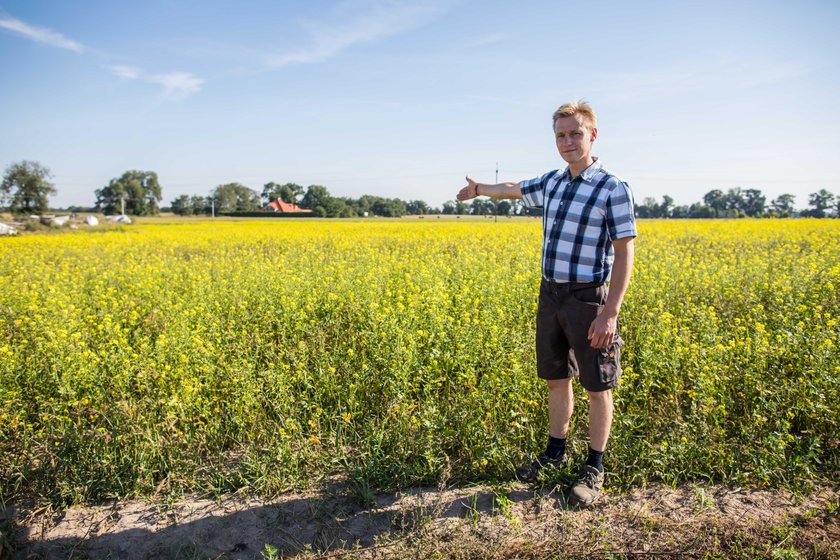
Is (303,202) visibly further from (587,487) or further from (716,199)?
(587,487)

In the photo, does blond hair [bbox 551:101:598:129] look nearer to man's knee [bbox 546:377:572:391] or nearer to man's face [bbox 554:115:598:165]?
man's face [bbox 554:115:598:165]

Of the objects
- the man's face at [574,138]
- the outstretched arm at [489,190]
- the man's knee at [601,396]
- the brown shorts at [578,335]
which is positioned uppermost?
the man's face at [574,138]

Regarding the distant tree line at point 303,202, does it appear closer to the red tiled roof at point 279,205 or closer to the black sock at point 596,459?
the red tiled roof at point 279,205

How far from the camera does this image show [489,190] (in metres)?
3.47

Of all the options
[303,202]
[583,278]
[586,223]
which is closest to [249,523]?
[583,278]

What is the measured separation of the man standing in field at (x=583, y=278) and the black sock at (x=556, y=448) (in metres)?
0.06

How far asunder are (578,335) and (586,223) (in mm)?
646

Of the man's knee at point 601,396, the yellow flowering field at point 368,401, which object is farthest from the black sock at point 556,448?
the man's knee at point 601,396

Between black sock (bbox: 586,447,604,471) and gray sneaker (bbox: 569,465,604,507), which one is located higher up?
black sock (bbox: 586,447,604,471)

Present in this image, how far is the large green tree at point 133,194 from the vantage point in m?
81.8

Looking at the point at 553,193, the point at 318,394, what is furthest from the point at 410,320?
the point at 553,193

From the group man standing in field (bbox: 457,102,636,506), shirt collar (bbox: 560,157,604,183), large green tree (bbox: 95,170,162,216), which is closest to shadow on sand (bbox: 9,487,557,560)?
man standing in field (bbox: 457,102,636,506)

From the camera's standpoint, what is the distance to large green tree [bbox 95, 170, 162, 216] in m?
81.8

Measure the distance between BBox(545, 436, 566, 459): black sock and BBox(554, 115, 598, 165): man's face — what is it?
5.76 feet
